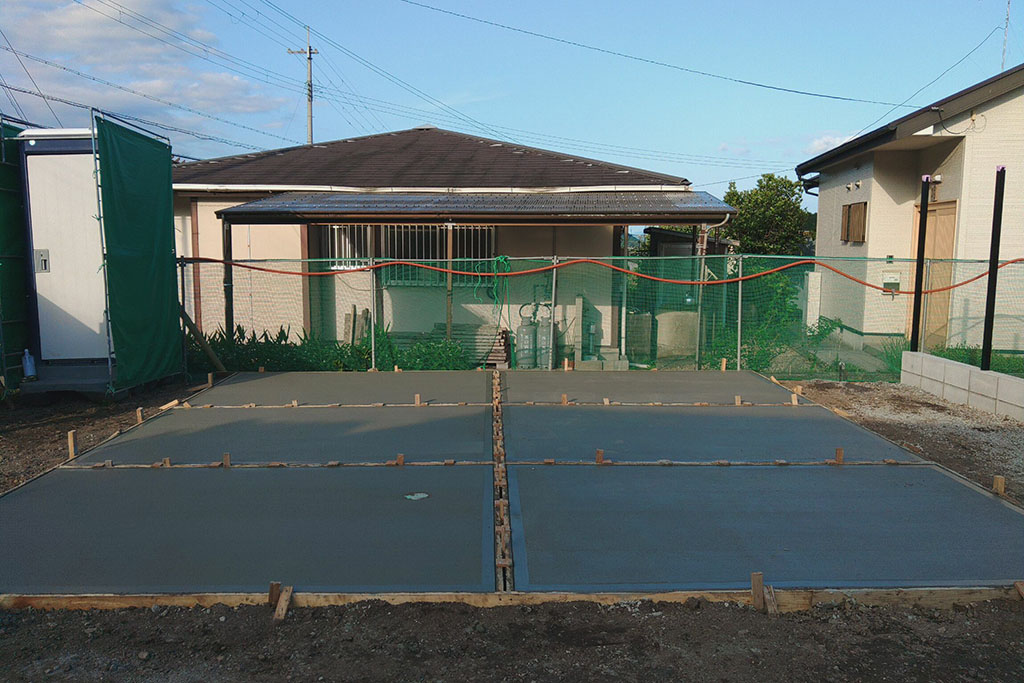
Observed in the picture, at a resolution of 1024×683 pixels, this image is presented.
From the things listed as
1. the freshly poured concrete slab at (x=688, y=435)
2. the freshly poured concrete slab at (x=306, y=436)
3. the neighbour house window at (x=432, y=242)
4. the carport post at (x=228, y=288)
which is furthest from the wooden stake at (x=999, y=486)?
the carport post at (x=228, y=288)

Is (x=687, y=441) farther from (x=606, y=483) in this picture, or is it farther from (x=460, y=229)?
(x=460, y=229)

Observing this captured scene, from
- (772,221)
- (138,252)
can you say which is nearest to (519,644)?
(138,252)

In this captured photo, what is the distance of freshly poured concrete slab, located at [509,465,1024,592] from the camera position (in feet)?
13.6

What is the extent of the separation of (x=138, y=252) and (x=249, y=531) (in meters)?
6.27

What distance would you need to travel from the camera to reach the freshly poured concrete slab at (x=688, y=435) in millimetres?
6582

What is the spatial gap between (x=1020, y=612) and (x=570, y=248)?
1035 cm

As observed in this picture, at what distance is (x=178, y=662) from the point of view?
3389 millimetres

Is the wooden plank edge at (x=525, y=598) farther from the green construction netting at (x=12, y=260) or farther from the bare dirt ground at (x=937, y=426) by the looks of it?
the green construction netting at (x=12, y=260)

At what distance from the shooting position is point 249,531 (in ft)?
15.6

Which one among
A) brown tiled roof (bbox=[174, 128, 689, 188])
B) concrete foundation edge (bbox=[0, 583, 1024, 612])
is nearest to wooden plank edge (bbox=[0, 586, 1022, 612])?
concrete foundation edge (bbox=[0, 583, 1024, 612])

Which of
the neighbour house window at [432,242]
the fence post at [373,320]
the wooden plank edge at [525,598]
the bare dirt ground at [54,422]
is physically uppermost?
the neighbour house window at [432,242]

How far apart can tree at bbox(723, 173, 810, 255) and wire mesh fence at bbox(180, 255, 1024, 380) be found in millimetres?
12258

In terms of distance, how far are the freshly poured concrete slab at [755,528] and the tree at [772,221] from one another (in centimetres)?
1913

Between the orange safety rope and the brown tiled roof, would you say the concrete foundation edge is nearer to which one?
the orange safety rope
